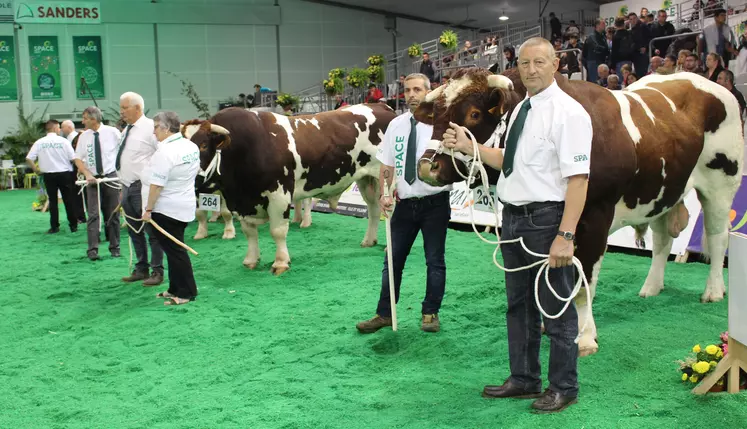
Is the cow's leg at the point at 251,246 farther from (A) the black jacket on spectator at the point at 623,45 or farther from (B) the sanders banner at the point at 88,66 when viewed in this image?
(B) the sanders banner at the point at 88,66

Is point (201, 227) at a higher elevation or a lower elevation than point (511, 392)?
higher

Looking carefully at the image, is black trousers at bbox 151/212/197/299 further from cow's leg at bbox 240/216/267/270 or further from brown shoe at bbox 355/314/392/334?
brown shoe at bbox 355/314/392/334

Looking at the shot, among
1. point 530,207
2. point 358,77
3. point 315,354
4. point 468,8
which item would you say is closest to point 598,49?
point 358,77

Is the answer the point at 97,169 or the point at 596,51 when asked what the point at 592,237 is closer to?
the point at 97,169

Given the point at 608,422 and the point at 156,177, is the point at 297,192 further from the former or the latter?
the point at 608,422

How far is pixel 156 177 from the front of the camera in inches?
270

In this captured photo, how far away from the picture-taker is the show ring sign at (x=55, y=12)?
26297mm

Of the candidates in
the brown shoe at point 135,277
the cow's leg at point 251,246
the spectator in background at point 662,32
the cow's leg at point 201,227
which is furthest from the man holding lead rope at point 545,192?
the spectator in background at point 662,32

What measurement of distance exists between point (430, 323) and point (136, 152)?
426cm

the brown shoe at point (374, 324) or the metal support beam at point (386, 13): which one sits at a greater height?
the metal support beam at point (386, 13)

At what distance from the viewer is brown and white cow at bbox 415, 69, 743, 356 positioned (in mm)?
4398

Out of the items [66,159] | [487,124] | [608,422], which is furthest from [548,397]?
[66,159]

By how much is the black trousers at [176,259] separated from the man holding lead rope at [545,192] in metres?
4.01

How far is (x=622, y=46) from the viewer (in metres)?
14.3
